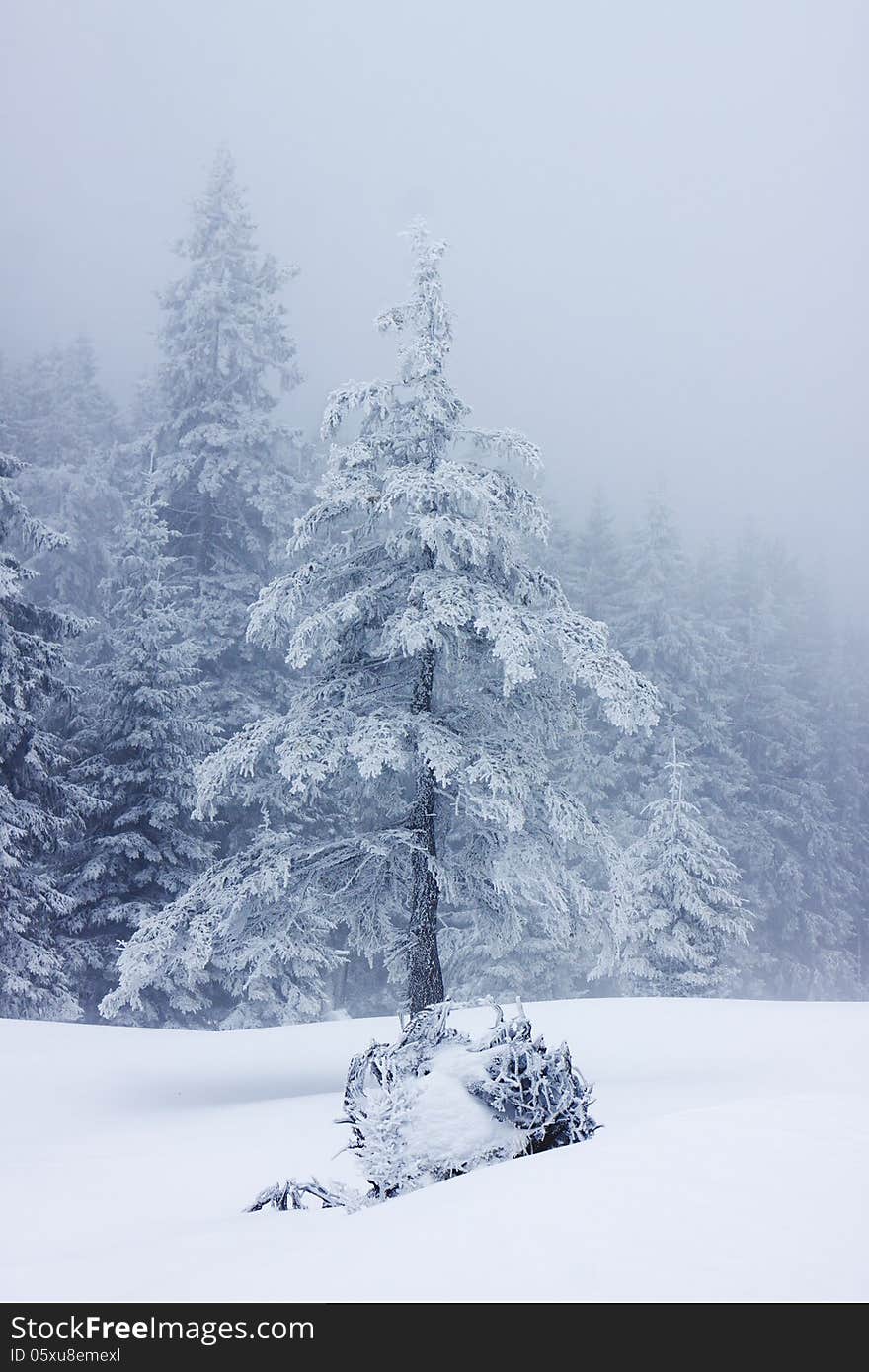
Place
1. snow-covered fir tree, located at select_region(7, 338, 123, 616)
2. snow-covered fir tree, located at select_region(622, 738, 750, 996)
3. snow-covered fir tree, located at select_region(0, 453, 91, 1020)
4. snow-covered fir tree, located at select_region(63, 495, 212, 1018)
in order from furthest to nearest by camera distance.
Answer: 1. snow-covered fir tree, located at select_region(7, 338, 123, 616)
2. snow-covered fir tree, located at select_region(622, 738, 750, 996)
3. snow-covered fir tree, located at select_region(63, 495, 212, 1018)
4. snow-covered fir tree, located at select_region(0, 453, 91, 1020)

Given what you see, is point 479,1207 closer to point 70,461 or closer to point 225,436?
point 225,436

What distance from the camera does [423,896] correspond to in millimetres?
10992

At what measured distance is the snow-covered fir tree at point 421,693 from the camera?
10.3 meters

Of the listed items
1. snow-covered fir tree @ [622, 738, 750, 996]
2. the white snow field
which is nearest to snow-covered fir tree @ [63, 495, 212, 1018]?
the white snow field

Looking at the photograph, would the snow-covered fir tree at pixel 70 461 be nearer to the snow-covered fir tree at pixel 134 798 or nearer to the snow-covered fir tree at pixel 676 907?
the snow-covered fir tree at pixel 134 798

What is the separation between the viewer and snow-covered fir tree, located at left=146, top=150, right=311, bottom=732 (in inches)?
888

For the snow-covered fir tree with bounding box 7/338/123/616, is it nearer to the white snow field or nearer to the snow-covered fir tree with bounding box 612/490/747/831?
the snow-covered fir tree with bounding box 612/490/747/831

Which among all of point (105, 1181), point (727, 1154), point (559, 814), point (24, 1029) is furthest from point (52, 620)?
point (727, 1154)

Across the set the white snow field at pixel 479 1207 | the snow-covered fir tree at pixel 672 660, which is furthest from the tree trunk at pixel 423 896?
the snow-covered fir tree at pixel 672 660

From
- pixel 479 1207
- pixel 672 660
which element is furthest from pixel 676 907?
pixel 479 1207

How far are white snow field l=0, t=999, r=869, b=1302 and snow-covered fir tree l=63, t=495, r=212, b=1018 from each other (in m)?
8.99

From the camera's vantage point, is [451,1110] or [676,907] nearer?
[451,1110]

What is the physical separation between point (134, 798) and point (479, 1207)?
53.4 ft

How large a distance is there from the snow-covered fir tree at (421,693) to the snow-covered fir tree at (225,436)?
10440 millimetres
